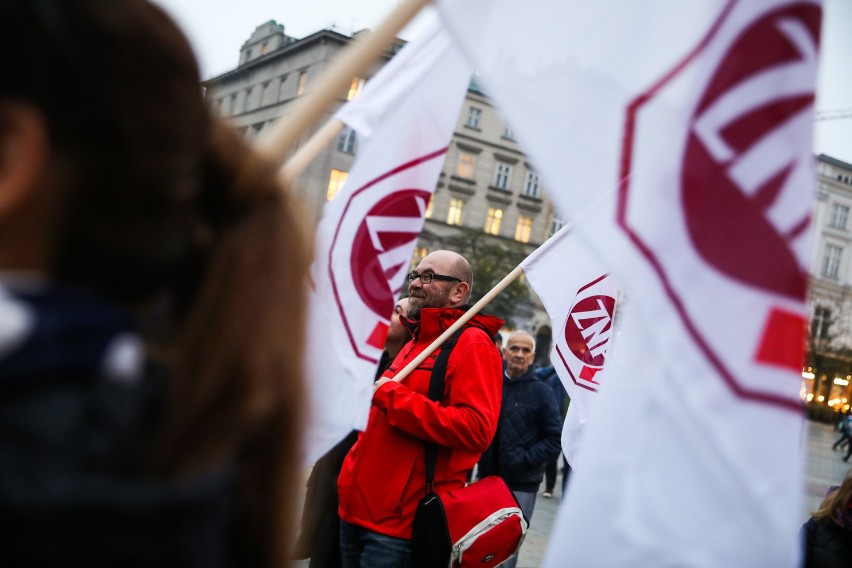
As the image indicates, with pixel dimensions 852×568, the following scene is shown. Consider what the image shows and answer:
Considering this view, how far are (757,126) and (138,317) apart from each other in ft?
4.00

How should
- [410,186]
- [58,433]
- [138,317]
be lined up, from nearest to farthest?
[58,433] → [138,317] → [410,186]

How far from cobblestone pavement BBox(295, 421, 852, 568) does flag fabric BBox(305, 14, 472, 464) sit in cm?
129

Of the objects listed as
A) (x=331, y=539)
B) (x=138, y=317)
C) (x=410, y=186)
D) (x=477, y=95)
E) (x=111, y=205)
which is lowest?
(x=331, y=539)

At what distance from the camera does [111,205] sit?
832 millimetres

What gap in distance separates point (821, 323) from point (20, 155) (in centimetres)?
4867

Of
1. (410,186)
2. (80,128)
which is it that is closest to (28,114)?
(80,128)

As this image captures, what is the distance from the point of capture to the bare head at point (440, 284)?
12.2ft

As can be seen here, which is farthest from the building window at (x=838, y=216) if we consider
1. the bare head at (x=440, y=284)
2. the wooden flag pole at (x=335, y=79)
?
the wooden flag pole at (x=335, y=79)

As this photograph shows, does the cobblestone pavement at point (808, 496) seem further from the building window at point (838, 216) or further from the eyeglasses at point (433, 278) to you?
the building window at point (838, 216)

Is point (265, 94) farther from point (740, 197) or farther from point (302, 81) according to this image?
point (740, 197)

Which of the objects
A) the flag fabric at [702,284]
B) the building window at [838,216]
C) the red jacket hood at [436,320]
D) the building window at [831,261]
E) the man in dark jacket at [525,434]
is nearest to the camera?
the flag fabric at [702,284]

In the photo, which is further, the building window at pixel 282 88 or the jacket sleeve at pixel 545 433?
the building window at pixel 282 88

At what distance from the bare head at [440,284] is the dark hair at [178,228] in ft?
8.83

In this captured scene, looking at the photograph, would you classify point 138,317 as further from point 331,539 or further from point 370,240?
point 331,539
